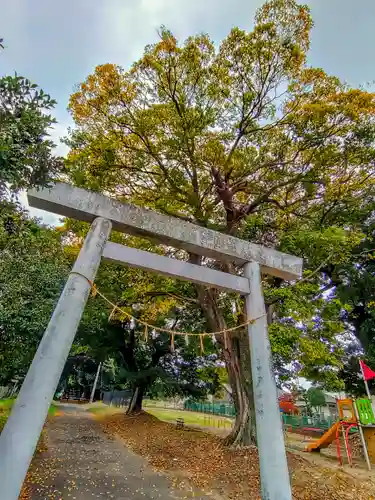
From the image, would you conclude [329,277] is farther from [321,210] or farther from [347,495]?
[347,495]

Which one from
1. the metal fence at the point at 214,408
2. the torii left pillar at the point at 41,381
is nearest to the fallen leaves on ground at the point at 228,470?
the torii left pillar at the point at 41,381

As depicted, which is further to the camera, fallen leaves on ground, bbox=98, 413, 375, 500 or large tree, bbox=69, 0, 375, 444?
large tree, bbox=69, 0, 375, 444

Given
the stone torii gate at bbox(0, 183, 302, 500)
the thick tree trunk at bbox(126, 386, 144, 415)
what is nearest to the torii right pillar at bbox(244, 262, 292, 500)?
the stone torii gate at bbox(0, 183, 302, 500)

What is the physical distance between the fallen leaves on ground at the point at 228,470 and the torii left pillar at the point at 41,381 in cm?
356

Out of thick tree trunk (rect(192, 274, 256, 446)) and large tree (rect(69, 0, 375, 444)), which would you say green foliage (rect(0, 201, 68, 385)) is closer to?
large tree (rect(69, 0, 375, 444))

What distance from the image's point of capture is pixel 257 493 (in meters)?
4.60

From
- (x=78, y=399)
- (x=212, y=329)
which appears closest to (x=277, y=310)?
(x=212, y=329)

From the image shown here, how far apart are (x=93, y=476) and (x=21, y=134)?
5.79 meters

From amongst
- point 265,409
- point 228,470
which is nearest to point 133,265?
point 265,409

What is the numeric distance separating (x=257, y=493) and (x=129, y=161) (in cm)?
778

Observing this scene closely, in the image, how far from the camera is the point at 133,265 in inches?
147

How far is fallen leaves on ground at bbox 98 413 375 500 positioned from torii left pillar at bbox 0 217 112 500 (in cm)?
356

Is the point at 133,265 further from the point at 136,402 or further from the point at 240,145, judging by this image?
the point at 136,402

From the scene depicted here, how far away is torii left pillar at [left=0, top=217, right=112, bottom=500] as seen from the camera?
2.46 meters
